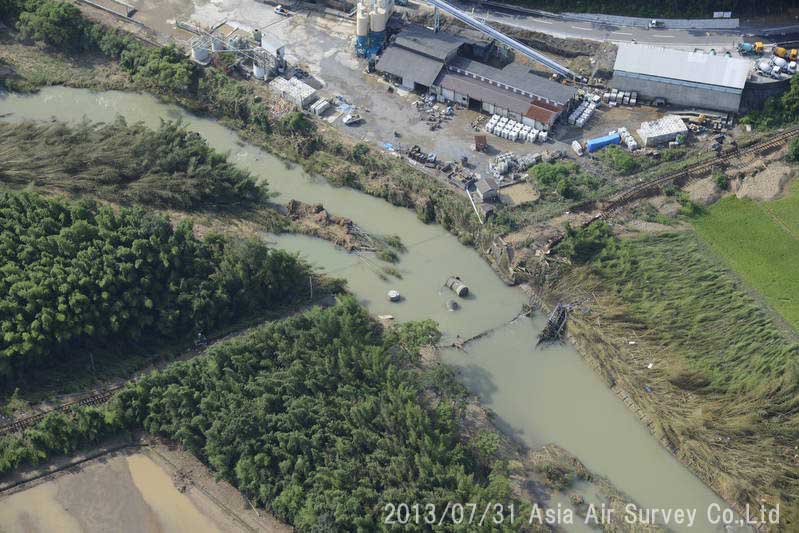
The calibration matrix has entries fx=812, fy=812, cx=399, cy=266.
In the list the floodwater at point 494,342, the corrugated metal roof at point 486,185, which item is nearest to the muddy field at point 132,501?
the floodwater at point 494,342

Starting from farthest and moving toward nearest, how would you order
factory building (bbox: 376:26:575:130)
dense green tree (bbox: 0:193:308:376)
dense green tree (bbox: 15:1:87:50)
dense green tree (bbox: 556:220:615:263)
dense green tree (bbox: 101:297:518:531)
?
dense green tree (bbox: 15:1:87:50) < factory building (bbox: 376:26:575:130) < dense green tree (bbox: 556:220:615:263) < dense green tree (bbox: 0:193:308:376) < dense green tree (bbox: 101:297:518:531)

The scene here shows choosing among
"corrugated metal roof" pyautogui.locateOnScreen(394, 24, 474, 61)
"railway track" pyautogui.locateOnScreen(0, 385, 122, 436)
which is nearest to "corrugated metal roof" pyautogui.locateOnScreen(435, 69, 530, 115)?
"corrugated metal roof" pyautogui.locateOnScreen(394, 24, 474, 61)

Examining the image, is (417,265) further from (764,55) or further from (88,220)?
(764,55)

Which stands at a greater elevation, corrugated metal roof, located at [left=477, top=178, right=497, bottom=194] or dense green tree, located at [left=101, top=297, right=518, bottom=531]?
corrugated metal roof, located at [left=477, top=178, right=497, bottom=194]

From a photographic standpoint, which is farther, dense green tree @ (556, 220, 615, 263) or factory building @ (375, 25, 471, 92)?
factory building @ (375, 25, 471, 92)

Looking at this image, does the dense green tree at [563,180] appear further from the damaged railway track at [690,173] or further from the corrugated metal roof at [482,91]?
the corrugated metal roof at [482,91]

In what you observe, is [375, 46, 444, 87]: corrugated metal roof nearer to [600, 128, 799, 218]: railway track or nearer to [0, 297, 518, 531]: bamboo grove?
[600, 128, 799, 218]: railway track

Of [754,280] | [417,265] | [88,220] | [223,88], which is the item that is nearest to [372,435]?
[417,265]
